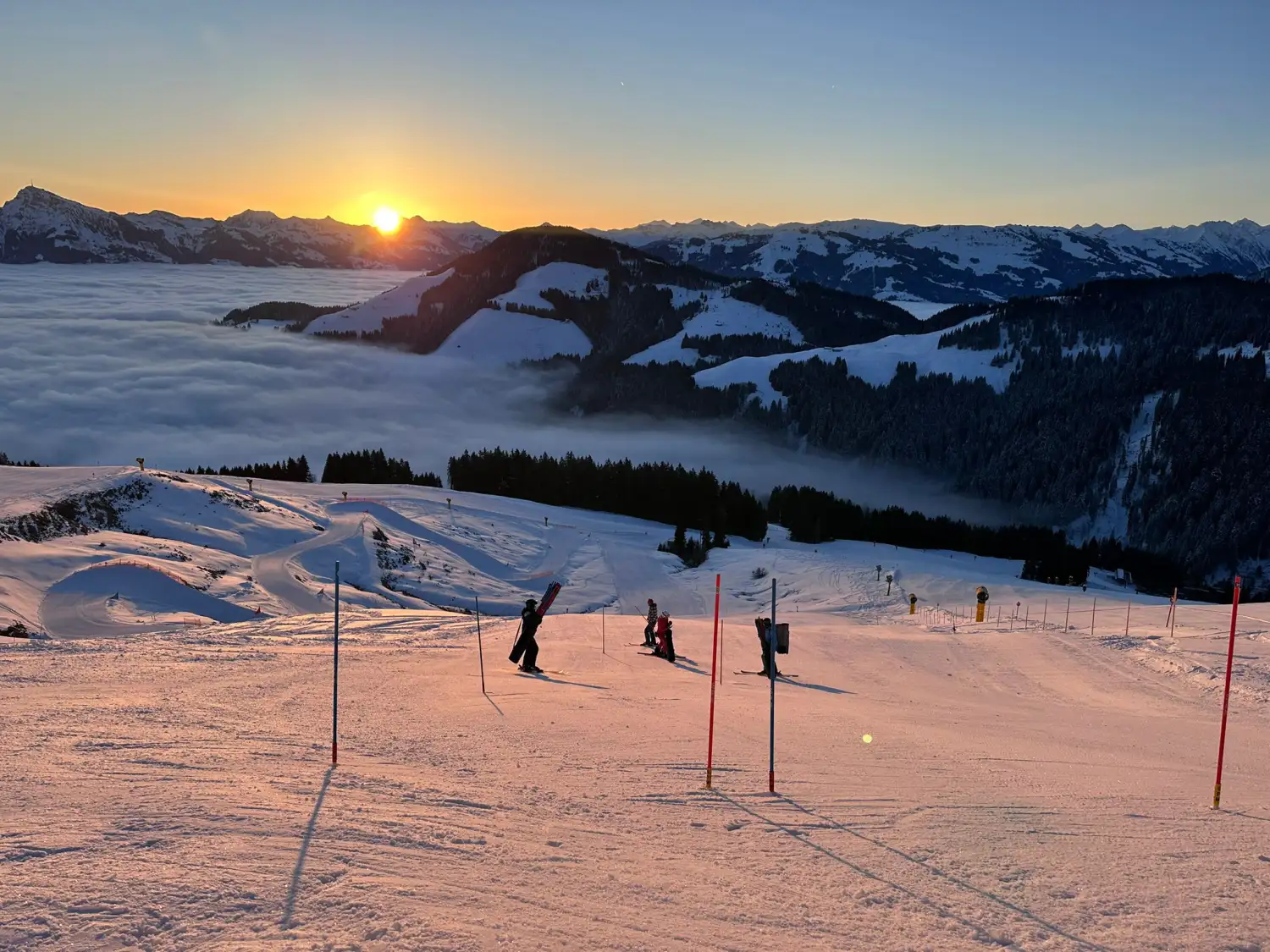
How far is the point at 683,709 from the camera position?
15.0 meters

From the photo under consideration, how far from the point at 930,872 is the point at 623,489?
291 ft

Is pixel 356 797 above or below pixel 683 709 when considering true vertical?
above

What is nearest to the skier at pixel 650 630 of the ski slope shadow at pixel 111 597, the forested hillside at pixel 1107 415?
the ski slope shadow at pixel 111 597

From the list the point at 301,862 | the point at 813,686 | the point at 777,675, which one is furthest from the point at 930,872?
the point at 777,675

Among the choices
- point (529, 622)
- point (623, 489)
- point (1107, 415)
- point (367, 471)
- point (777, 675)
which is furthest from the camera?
point (1107, 415)

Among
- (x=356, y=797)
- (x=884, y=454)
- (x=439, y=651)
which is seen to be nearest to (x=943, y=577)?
(x=439, y=651)

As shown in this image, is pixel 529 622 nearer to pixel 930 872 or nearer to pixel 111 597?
pixel 930 872

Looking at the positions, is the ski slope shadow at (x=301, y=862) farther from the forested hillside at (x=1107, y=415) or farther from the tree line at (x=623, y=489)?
the forested hillside at (x=1107, y=415)

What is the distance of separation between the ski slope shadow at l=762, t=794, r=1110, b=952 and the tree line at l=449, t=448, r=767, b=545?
73.8 metres

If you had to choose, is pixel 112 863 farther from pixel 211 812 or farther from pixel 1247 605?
pixel 1247 605

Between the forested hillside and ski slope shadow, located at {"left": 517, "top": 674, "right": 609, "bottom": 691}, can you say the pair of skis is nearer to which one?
ski slope shadow, located at {"left": 517, "top": 674, "right": 609, "bottom": 691}

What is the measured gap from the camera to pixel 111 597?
91.9 ft

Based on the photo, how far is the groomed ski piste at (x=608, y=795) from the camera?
21.0ft

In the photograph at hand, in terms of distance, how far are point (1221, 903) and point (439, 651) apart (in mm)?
17820
